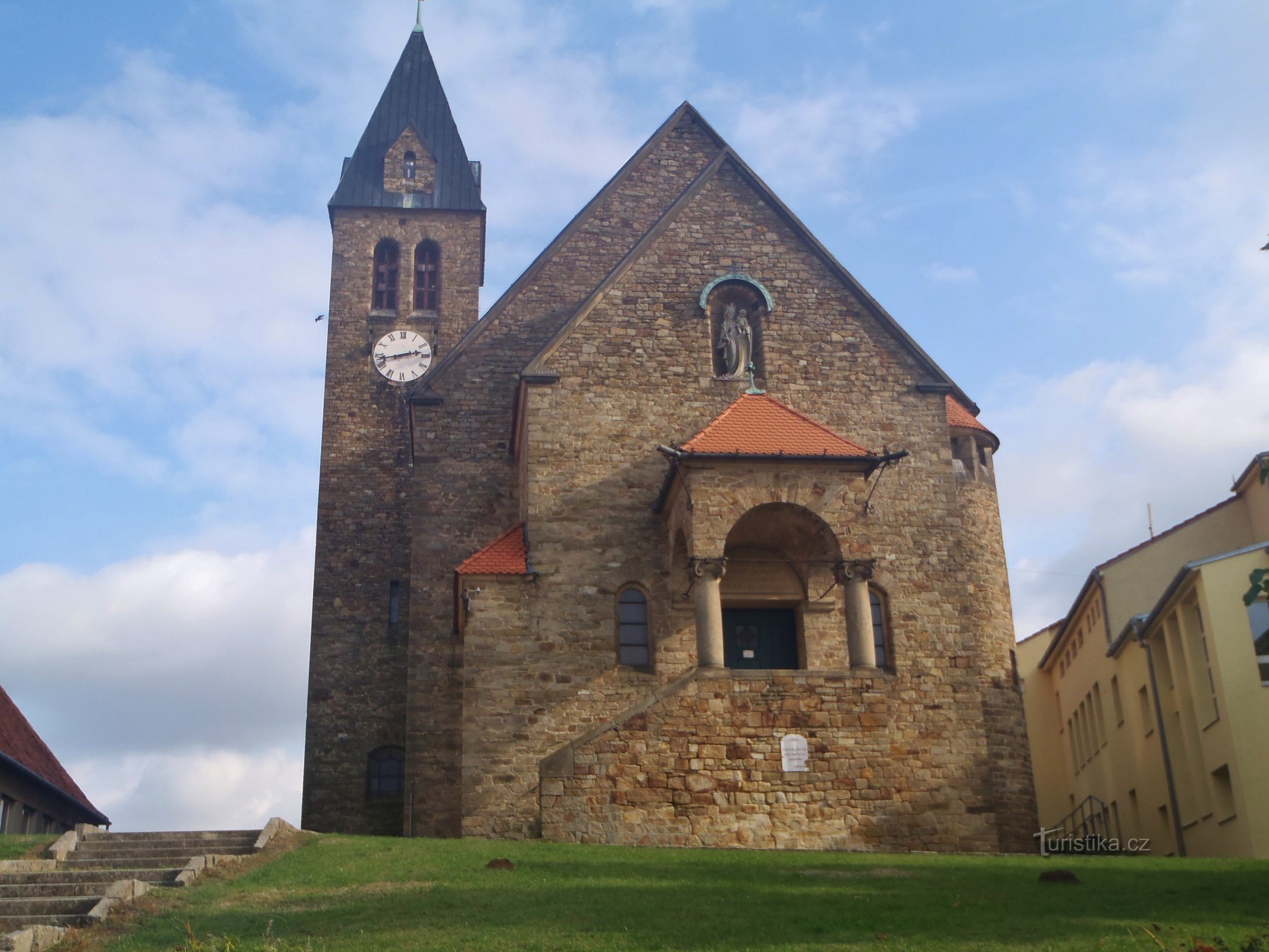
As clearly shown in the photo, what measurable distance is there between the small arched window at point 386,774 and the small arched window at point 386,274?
13139 millimetres

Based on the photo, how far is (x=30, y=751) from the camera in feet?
123

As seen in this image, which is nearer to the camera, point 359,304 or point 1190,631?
point 1190,631

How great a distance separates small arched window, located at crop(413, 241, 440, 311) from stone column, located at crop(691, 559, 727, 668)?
760 inches

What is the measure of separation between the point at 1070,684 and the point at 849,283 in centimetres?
1528

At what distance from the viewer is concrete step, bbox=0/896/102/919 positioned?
50.0 feet

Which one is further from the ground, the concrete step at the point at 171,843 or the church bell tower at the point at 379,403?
the church bell tower at the point at 379,403

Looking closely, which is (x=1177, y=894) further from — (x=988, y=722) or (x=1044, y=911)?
(x=988, y=722)

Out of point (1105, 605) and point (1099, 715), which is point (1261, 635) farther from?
point (1099, 715)

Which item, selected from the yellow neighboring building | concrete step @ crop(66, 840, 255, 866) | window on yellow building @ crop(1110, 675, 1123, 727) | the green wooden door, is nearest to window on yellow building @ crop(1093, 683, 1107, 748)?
the yellow neighboring building

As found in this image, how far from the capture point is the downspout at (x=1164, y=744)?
26.2 meters

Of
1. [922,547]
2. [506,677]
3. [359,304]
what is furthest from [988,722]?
[359,304]

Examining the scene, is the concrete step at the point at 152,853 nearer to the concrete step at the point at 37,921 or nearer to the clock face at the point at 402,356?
the concrete step at the point at 37,921

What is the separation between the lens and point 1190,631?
2539cm

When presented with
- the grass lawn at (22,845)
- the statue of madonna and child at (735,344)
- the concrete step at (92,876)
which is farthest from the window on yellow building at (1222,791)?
the grass lawn at (22,845)
